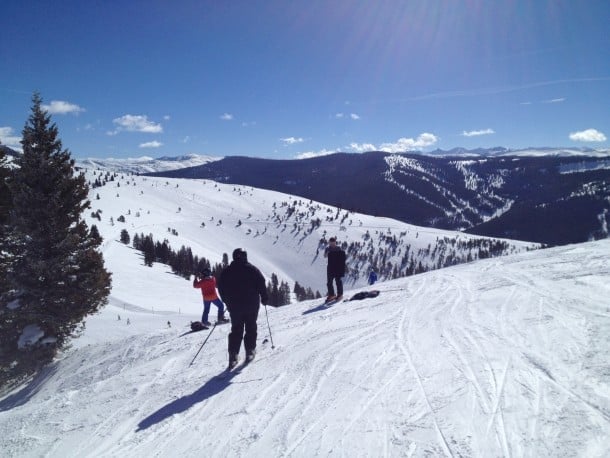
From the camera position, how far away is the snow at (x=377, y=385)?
13.2 ft

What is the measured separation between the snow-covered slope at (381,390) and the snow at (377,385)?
0.9 inches

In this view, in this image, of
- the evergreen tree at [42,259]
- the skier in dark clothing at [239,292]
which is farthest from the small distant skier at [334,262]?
the evergreen tree at [42,259]

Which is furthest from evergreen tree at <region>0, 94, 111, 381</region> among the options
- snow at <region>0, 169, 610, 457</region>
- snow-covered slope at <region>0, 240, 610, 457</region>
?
snow-covered slope at <region>0, 240, 610, 457</region>

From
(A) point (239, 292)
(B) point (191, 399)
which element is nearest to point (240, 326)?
(A) point (239, 292)

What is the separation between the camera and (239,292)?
7121 millimetres

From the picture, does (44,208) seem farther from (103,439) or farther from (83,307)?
(103,439)

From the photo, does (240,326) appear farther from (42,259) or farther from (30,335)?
(30,335)

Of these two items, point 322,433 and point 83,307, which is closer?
point 322,433

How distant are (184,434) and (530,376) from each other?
4540mm

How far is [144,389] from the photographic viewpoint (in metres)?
7.10

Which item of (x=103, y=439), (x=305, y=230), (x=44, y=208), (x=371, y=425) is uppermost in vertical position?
(x=44, y=208)

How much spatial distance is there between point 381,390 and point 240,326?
3.16m

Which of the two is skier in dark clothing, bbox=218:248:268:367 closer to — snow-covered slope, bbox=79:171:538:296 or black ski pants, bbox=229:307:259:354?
black ski pants, bbox=229:307:259:354

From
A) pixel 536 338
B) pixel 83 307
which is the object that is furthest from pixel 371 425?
pixel 83 307
